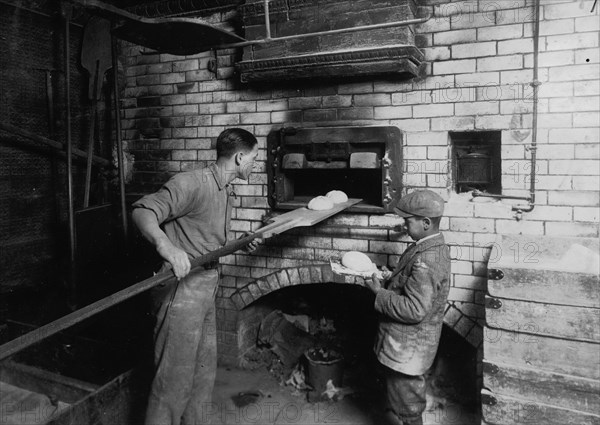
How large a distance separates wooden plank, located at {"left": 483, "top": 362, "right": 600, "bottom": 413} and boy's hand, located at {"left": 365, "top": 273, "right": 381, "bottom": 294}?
74 cm

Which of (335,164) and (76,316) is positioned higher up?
(335,164)

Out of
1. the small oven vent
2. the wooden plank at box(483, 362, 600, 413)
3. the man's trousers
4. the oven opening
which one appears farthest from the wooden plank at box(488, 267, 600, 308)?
the man's trousers

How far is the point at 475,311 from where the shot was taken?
321cm

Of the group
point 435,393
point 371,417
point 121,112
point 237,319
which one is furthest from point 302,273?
point 121,112

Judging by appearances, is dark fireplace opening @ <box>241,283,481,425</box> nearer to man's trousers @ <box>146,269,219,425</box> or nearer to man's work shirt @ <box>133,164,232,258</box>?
man's trousers @ <box>146,269,219,425</box>

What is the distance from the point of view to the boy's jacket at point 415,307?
2.63m

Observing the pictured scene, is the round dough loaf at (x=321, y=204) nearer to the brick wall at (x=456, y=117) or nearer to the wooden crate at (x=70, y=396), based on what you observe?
the brick wall at (x=456, y=117)

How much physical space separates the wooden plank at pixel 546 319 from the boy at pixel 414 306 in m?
0.32

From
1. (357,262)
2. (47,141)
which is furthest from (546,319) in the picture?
(47,141)

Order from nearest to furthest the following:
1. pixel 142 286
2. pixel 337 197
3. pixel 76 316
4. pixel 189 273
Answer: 1. pixel 76 316
2. pixel 142 286
3. pixel 189 273
4. pixel 337 197

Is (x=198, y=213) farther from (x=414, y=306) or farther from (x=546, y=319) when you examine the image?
(x=546, y=319)

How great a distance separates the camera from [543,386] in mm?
2559

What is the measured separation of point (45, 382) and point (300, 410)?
182 cm

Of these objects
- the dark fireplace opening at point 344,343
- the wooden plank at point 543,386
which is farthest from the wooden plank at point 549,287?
the dark fireplace opening at point 344,343
